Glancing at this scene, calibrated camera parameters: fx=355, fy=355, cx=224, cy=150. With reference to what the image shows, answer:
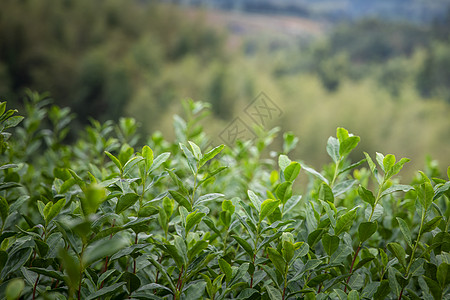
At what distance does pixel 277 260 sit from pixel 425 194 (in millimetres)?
229

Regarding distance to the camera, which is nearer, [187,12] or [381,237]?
[381,237]

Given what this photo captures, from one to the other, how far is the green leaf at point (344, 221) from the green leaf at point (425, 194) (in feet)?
0.31

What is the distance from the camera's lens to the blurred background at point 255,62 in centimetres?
786

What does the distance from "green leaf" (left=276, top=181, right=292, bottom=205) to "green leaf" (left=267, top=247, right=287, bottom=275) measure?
0.35ft

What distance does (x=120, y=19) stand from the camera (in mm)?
9164

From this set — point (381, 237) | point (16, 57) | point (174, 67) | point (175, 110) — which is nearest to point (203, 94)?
point (175, 110)

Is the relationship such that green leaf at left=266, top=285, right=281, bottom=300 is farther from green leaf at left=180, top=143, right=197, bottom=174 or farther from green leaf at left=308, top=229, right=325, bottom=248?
green leaf at left=180, top=143, right=197, bottom=174

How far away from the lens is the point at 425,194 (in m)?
0.50

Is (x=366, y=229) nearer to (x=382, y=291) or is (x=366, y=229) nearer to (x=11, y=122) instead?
(x=382, y=291)

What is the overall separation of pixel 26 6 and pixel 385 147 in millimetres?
8726

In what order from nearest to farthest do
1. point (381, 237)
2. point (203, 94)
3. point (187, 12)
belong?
point (381, 237), point (203, 94), point (187, 12)

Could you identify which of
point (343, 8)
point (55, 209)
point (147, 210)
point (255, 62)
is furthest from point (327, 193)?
point (343, 8)

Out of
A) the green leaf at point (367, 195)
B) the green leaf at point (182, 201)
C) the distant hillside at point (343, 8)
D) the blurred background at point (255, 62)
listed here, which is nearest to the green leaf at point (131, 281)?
the green leaf at point (182, 201)

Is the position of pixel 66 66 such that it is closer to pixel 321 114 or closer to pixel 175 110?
pixel 175 110
